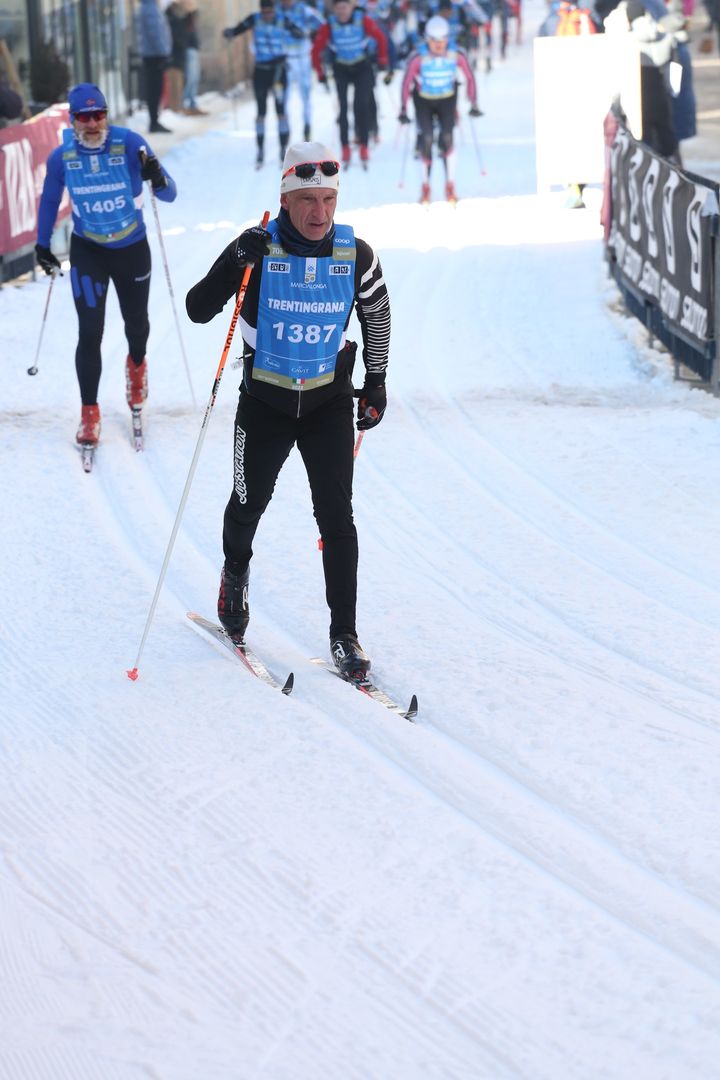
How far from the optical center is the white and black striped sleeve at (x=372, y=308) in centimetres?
573

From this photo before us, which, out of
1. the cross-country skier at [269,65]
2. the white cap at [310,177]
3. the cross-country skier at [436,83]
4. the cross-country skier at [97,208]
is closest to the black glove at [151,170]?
the cross-country skier at [97,208]

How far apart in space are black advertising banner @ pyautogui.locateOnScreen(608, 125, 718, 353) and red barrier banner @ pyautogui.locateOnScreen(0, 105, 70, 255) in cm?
483

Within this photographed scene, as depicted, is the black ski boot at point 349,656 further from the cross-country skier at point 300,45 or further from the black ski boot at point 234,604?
the cross-country skier at point 300,45

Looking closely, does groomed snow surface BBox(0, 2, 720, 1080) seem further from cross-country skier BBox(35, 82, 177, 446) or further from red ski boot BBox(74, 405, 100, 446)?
cross-country skier BBox(35, 82, 177, 446)

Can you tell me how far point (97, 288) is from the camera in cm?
882

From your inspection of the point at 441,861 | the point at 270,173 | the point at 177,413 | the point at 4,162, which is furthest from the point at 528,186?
the point at 441,861

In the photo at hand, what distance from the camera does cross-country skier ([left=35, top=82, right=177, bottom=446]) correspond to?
28.5 ft

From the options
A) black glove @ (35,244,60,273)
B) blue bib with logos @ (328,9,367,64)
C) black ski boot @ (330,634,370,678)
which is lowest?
black ski boot @ (330,634,370,678)

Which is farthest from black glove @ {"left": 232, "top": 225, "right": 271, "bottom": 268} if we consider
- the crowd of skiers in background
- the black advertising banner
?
the crowd of skiers in background

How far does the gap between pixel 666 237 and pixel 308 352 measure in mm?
5934

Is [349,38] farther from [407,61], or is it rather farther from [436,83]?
[436,83]

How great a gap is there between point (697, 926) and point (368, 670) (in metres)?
2.05

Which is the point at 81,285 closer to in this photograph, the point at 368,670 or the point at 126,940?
the point at 368,670

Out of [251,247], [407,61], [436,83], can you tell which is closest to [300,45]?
[407,61]
